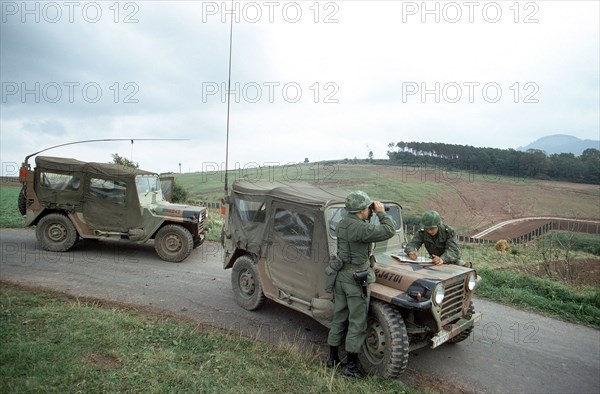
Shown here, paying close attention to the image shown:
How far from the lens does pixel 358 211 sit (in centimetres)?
405

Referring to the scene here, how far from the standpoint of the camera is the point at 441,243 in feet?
17.8

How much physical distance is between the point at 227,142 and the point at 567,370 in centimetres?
604

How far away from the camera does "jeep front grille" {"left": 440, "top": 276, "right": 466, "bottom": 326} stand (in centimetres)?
400

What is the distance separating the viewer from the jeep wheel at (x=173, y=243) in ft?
27.7

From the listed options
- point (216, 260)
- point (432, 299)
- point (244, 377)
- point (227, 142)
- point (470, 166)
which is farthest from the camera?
point (470, 166)

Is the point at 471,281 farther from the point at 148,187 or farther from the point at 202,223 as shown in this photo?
the point at 148,187

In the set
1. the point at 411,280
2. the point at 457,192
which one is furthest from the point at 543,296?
the point at 457,192

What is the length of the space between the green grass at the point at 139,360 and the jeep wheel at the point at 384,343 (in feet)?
0.55

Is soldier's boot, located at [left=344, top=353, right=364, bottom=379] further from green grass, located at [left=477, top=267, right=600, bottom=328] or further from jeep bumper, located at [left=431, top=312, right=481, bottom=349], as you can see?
green grass, located at [left=477, top=267, right=600, bottom=328]

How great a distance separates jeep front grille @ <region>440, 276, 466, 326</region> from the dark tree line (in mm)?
32699

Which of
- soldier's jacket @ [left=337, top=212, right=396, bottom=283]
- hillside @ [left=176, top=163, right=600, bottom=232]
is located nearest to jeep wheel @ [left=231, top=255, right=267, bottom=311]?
soldier's jacket @ [left=337, top=212, right=396, bottom=283]

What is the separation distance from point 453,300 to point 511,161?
36.6 metres

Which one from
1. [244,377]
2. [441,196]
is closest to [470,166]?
[441,196]

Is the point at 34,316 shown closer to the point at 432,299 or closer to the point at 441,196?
the point at 432,299
